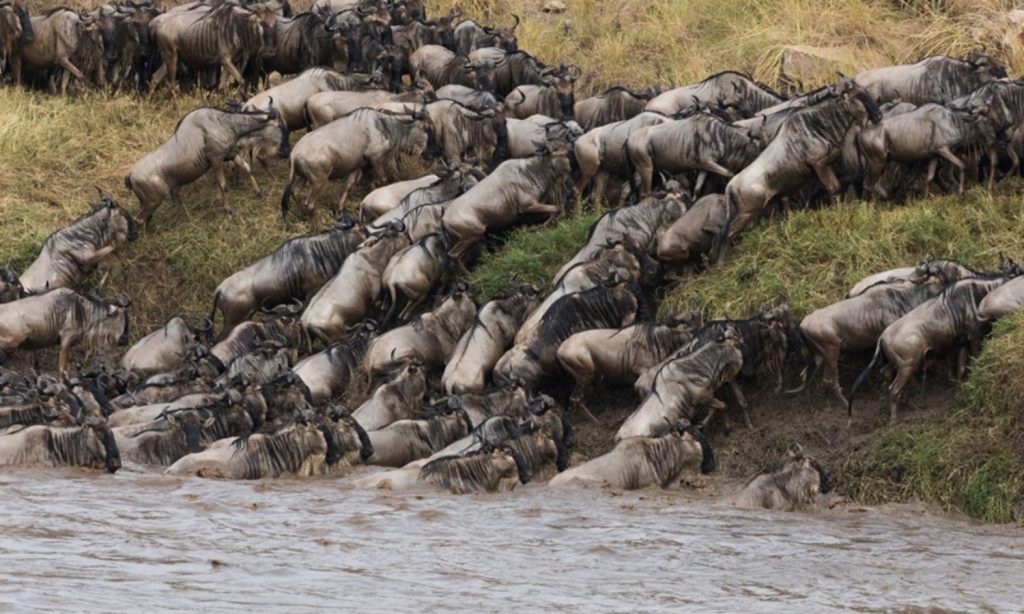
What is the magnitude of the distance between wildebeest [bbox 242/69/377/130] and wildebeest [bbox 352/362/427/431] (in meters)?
3.91

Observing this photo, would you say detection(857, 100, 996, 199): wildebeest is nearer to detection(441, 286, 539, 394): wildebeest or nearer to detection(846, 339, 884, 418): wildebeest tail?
detection(846, 339, 884, 418): wildebeest tail

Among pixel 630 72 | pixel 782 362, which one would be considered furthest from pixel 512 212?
pixel 630 72

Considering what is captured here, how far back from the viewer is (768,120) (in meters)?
13.5

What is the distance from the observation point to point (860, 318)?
11.3m

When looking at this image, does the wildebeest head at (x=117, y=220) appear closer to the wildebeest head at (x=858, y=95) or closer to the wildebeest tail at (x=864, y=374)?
the wildebeest head at (x=858, y=95)

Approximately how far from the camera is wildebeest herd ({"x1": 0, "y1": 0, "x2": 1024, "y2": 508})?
11.2 metres

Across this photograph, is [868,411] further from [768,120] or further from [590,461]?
[768,120]

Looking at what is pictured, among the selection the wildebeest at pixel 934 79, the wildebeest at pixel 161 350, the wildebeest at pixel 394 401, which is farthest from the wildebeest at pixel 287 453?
the wildebeest at pixel 934 79

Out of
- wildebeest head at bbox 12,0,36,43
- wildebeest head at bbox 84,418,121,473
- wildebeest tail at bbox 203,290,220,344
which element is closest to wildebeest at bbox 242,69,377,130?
wildebeest tail at bbox 203,290,220,344

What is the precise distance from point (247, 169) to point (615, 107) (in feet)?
9.55

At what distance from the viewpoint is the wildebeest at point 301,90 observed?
15.8m

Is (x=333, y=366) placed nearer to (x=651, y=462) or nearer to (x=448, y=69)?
(x=651, y=462)

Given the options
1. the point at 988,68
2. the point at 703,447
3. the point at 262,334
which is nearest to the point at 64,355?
the point at 262,334

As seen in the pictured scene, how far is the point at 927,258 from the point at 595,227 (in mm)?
2438
